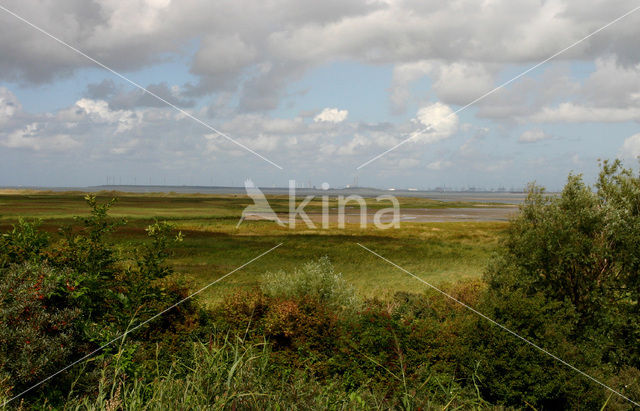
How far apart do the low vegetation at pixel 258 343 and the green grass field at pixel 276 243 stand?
13462mm

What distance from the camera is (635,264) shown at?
19406 millimetres

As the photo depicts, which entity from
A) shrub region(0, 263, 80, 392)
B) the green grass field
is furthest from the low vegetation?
the green grass field

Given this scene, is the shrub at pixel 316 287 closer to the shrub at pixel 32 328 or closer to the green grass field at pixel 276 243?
the green grass field at pixel 276 243

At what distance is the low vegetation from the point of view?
6.48 meters

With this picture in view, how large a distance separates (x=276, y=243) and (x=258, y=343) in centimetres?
4168

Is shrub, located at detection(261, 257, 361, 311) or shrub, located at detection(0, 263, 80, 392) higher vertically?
shrub, located at detection(0, 263, 80, 392)

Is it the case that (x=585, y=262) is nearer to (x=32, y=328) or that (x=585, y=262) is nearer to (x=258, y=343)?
(x=258, y=343)

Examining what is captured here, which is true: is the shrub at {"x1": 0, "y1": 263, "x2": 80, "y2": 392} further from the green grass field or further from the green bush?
the green grass field

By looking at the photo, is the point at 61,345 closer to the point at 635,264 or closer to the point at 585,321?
the point at 585,321

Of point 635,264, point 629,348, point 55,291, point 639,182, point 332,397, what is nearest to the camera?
point 332,397

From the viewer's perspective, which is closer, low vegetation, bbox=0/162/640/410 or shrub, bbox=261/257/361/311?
low vegetation, bbox=0/162/640/410

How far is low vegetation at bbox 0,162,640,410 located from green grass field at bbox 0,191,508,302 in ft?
44.2

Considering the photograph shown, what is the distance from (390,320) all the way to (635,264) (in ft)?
46.2

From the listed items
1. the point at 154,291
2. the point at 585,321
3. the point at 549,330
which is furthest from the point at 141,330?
the point at 585,321
